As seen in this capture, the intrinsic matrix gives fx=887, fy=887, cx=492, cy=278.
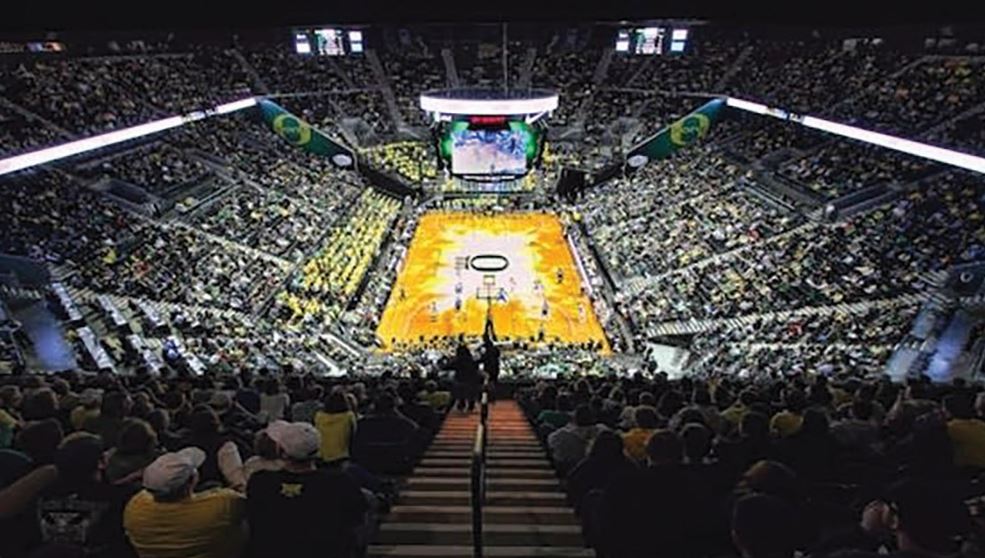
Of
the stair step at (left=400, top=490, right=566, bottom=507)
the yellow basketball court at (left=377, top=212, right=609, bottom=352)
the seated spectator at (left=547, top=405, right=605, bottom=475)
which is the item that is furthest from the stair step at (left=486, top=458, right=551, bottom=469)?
the yellow basketball court at (left=377, top=212, right=609, bottom=352)

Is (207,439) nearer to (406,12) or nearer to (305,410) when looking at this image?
(305,410)

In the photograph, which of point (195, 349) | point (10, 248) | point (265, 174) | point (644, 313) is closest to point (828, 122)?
point (644, 313)

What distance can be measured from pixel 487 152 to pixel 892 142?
18.3m

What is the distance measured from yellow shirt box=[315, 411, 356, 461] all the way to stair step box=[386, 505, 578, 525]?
2.84 feet

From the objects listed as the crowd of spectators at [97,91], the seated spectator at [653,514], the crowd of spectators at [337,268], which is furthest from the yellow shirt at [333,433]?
the crowd of spectators at [97,91]

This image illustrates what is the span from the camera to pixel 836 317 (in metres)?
24.8

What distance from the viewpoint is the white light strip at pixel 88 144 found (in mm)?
29938

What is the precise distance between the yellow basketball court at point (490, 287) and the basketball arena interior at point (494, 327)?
218 millimetres

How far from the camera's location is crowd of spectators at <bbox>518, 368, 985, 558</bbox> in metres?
3.60

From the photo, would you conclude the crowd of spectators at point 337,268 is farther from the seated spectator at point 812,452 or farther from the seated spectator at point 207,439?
the seated spectator at point 812,452

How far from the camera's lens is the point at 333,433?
24.1 ft

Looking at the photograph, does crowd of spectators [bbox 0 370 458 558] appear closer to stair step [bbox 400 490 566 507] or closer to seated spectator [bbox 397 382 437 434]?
stair step [bbox 400 490 566 507]

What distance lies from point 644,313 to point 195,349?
15028 millimetres

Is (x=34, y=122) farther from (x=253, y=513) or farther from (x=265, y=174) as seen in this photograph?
(x=253, y=513)
